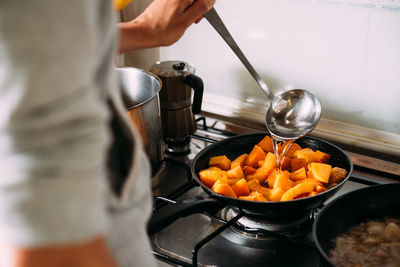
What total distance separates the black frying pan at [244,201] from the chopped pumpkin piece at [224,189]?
18mm

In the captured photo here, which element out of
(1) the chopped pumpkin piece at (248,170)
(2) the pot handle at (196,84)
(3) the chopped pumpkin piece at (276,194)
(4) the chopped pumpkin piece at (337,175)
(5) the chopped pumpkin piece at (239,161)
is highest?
(2) the pot handle at (196,84)

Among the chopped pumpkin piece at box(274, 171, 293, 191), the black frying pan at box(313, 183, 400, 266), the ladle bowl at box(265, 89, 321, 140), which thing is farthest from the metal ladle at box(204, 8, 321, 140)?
the black frying pan at box(313, 183, 400, 266)

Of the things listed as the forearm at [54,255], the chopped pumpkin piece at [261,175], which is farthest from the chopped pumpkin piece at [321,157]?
the forearm at [54,255]

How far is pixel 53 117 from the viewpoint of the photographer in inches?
11.6

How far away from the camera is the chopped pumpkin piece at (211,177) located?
894mm

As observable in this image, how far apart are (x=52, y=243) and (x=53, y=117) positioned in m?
0.08

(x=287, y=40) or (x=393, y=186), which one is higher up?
(x=287, y=40)

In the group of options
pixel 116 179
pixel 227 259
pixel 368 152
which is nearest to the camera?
pixel 116 179

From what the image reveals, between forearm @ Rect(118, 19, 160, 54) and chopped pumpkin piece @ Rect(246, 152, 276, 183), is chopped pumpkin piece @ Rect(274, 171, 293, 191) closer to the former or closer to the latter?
chopped pumpkin piece @ Rect(246, 152, 276, 183)

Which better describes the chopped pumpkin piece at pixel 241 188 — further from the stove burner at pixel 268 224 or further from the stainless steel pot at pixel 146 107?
the stainless steel pot at pixel 146 107

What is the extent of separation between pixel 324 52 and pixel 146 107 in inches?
17.2

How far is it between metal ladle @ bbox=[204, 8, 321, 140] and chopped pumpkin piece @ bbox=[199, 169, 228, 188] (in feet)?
0.52

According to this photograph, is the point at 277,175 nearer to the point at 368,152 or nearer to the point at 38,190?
the point at 368,152

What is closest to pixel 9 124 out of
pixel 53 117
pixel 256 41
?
pixel 53 117
